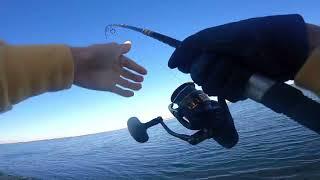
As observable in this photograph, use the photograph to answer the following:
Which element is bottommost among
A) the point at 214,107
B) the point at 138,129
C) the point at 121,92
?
the point at 138,129

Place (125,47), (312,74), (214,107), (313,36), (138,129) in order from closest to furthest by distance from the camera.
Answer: (312,74), (313,36), (125,47), (214,107), (138,129)

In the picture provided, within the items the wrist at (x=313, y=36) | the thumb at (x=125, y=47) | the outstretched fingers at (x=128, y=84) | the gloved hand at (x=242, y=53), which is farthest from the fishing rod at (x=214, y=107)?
the thumb at (x=125, y=47)

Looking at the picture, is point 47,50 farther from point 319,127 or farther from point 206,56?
point 319,127

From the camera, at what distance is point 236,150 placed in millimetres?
31125

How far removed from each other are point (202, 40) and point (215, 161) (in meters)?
27.8

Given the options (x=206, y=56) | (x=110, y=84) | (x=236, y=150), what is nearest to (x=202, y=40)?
(x=206, y=56)

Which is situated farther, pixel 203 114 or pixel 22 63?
pixel 203 114

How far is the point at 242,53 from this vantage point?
2.33m

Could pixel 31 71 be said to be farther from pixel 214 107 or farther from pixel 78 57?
pixel 214 107

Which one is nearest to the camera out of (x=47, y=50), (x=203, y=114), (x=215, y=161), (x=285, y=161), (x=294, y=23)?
(x=47, y=50)

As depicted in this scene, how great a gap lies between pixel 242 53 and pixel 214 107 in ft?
3.10

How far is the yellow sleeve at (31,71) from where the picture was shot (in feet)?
6.07

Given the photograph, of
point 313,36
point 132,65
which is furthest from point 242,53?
point 132,65

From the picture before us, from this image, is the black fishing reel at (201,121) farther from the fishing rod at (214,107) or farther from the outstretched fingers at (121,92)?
the outstretched fingers at (121,92)
